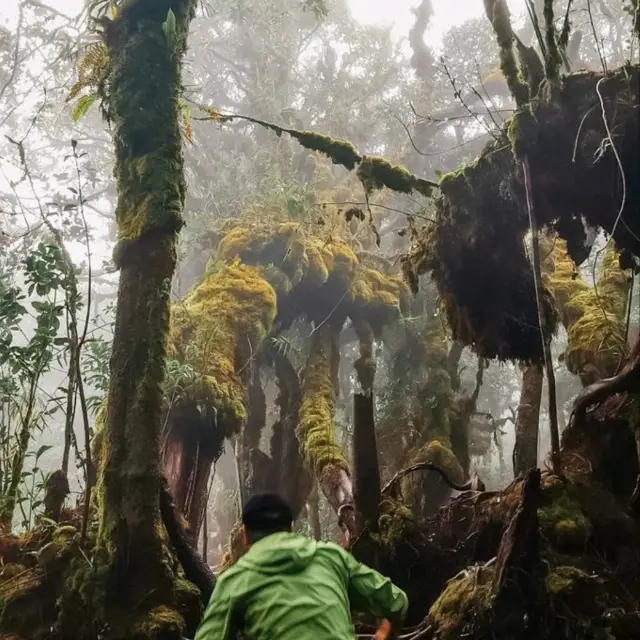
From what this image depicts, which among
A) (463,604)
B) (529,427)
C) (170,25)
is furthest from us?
(529,427)

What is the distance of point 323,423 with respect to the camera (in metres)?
8.84

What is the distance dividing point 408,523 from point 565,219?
3.21 m

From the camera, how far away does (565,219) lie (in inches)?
204

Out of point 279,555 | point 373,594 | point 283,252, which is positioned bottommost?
point 373,594

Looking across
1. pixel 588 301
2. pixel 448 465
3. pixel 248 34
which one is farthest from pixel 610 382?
pixel 248 34

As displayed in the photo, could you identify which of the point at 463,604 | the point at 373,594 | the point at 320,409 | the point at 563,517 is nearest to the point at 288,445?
the point at 320,409

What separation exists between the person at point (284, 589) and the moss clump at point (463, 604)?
1.33 m

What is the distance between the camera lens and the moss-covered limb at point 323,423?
24.2 ft

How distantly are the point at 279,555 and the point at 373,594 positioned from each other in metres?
0.50

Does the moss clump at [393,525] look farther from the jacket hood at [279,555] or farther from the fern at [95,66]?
the fern at [95,66]

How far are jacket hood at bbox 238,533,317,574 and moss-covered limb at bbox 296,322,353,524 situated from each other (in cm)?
465

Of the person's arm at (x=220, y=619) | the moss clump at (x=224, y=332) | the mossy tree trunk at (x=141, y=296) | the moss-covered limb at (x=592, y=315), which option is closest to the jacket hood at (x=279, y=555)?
the person's arm at (x=220, y=619)

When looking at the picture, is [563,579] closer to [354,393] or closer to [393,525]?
[393,525]

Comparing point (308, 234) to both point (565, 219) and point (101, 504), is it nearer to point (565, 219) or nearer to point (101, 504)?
point (565, 219)
